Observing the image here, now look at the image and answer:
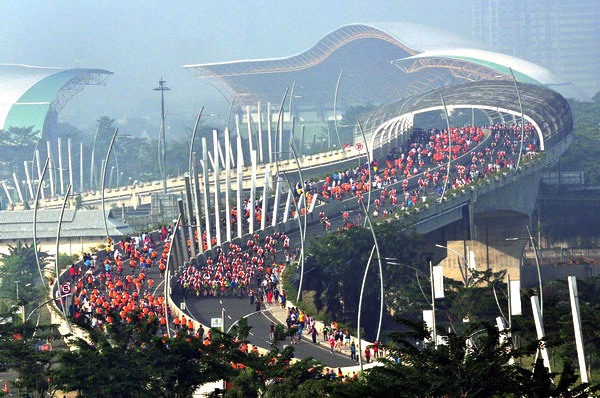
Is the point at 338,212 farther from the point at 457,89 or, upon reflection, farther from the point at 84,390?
the point at 84,390

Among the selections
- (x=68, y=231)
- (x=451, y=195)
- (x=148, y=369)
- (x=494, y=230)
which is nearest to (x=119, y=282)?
(x=148, y=369)

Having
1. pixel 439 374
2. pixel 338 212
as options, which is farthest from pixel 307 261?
pixel 439 374

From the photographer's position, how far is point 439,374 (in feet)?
110

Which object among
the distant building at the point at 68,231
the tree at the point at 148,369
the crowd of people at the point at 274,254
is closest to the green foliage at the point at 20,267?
the distant building at the point at 68,231

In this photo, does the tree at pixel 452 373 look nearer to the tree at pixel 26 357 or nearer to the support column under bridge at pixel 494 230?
Answer: the tree at pixel 26 357

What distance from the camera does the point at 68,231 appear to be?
10450 centimetres

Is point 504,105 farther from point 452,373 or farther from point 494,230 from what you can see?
point 452,373

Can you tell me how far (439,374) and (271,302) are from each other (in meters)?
39.4

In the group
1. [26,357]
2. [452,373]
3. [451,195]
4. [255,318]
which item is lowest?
[255,318]

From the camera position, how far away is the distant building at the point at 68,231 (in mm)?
104000

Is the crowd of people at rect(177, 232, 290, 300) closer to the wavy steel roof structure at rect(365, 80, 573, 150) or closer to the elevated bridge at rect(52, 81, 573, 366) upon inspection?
the elevated bridge at rect(52, 81, 573, 366)

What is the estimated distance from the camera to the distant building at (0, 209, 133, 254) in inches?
4094

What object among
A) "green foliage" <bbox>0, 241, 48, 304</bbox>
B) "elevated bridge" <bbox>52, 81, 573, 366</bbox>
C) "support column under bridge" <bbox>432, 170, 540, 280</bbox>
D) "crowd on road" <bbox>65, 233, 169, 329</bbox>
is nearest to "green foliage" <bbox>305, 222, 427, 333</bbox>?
"elevated bridge" <bbox>52, 81, 573, 366</bbox>

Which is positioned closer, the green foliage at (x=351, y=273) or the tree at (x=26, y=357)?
the tree at (x=26, y=357)
